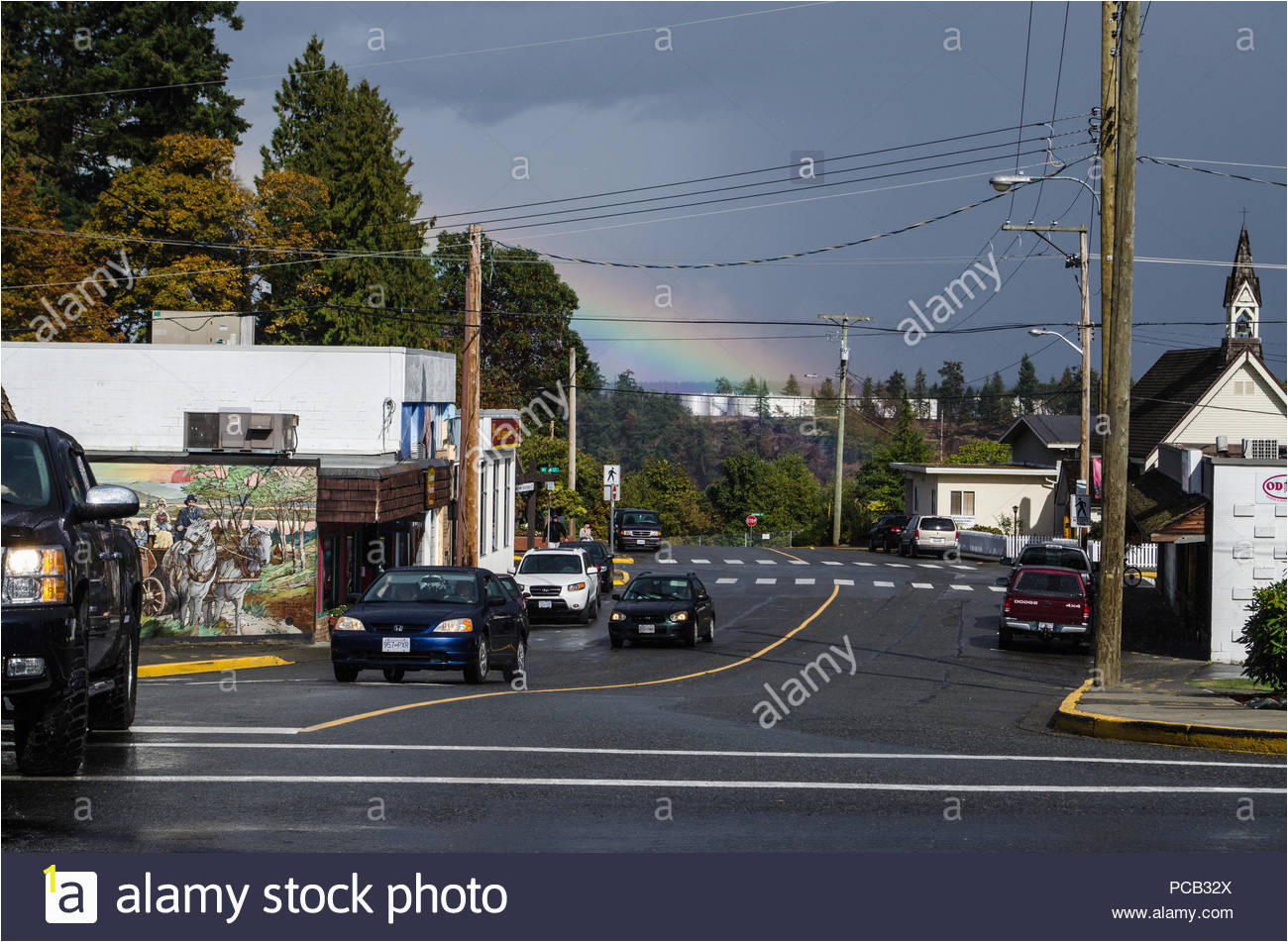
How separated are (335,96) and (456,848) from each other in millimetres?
73689

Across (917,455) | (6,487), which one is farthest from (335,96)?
(6,487)

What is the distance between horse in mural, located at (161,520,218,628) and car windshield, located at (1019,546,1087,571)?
814 inches

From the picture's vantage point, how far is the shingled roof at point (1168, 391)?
62.7 metres

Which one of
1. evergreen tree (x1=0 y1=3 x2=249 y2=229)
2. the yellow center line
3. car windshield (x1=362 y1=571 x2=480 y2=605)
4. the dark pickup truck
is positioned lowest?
the yellow center line

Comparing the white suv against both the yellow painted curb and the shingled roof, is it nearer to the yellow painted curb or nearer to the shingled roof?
the yellow painted curb

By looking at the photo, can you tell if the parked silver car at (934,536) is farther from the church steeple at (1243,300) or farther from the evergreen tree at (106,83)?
the evergreen tree at (106,83)

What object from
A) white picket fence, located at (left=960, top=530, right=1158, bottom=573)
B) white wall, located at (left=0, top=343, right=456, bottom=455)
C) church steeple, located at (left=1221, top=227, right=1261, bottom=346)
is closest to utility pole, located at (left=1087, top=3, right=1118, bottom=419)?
white wall, located at (left=0, top=343, right=456, bottom=455)

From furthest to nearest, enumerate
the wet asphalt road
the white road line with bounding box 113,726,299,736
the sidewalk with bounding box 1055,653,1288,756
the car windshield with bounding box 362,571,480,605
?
the car windshield with bounding box 362,571,480,605 → the sidewalk with bounding box 1055,653,1288,756 → the white road line with bounding box 113,726,299,736 → the wet asphalt road

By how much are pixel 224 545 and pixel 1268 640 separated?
19.9m

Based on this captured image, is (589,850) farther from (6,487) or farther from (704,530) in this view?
(704,530)

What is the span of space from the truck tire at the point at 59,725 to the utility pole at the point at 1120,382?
47.2 ft

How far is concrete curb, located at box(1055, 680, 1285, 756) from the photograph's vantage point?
43.4 feet

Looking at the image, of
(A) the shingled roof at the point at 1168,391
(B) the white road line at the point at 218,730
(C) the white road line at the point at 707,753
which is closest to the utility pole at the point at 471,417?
(B) the white road line at the point at 218,730

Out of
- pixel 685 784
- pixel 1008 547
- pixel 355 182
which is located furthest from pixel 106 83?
pixel 685 784
